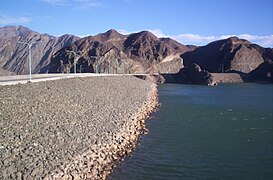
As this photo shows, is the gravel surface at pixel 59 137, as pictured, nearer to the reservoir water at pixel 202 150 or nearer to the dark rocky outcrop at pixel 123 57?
the reservoir water at pixel 202 150

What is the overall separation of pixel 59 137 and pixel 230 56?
495 feet

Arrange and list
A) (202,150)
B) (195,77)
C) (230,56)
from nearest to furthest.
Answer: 1. (202,150)
2. (195,77)
3. (230,56)

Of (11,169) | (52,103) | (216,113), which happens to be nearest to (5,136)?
(11,169)

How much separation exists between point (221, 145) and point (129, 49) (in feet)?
432

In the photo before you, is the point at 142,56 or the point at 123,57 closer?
the point at 123,57

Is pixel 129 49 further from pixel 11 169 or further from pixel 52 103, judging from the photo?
pixel 11 169

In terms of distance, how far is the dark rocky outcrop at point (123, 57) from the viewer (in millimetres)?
126625

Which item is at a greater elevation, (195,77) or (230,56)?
(230,56)

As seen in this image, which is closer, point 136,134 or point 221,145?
point 221,145

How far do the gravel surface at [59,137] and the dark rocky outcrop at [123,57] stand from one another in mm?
94460

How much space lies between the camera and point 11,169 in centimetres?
1166

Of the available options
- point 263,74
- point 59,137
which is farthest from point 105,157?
point 263,74

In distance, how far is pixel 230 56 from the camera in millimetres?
158125

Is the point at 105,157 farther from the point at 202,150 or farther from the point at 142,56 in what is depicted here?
the point at 142,56
